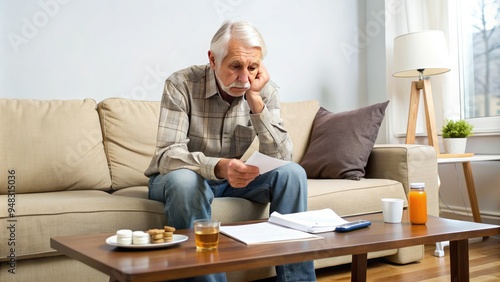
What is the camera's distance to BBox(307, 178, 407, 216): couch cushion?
2.14 m

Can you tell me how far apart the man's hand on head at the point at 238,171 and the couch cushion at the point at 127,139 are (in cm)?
82

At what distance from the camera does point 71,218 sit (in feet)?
5.52

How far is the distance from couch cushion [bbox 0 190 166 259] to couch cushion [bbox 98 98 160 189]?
526 mm

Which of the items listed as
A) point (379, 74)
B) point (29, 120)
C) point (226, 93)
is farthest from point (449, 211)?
point (29, 120)

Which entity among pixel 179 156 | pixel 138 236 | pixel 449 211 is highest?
pixel 179 156

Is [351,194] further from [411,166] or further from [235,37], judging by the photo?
[235,37]

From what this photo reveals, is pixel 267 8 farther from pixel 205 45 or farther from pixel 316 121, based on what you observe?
pixel 316 121

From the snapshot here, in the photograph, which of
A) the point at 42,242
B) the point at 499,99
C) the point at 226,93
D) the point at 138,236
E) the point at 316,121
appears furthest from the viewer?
the point at 499,99

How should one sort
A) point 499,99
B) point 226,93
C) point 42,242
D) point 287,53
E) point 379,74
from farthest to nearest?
point 379,74, point 287,53, point 499,99, point 226,93, point 42,242

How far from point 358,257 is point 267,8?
1952 mm

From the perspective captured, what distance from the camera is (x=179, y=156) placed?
1766 mm

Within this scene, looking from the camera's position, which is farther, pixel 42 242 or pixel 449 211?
pixel 449 211

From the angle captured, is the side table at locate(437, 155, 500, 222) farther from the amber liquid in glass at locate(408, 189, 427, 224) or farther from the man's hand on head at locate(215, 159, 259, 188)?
the man's hand on head at locate(215, 159, 259, 188)

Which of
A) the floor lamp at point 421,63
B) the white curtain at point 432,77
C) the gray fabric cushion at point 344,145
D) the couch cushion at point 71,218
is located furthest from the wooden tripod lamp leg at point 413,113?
the couch cushion at point 71,218
